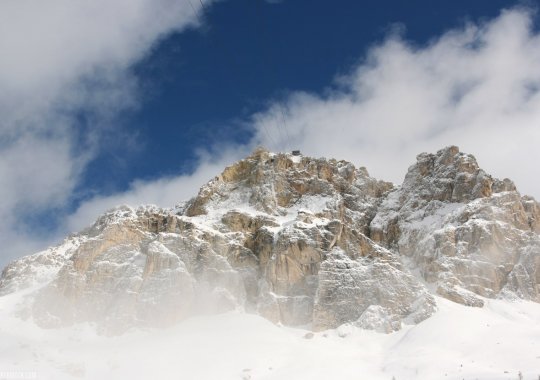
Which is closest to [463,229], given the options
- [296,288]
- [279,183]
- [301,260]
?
[301,260]

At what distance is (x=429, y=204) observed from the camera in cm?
16562

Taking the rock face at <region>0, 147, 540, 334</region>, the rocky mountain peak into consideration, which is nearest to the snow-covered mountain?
the rock face at <region>0, 147, 540, 334</region>

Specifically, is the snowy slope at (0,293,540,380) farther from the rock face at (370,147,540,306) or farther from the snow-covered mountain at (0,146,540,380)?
the rock face at (370,147,540,306)

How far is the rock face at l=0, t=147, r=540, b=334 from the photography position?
133 m

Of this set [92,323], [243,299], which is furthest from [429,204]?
[92,323]

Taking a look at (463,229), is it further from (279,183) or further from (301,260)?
(279,183)

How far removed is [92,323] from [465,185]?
3980 inches

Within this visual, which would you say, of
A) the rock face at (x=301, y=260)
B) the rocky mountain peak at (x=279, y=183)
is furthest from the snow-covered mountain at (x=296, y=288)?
the rocky mountain peak at (x=279, y=183)

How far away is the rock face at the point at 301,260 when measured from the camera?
133 meters

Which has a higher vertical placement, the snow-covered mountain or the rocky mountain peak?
the rocky mountain peak

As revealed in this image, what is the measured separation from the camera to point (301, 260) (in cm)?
14075

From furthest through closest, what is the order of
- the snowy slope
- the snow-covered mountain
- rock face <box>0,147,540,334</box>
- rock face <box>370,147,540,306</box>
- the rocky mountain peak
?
the rocky mountain peak → rock face <box>370,147,540,306</box> → rock face <box>0,147,540,334</box> → the snow-covered mountain → the snowy slope

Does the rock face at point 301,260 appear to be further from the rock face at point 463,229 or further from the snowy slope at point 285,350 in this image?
the snowy slope at point 285,350

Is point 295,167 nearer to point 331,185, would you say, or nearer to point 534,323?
point 331,185
